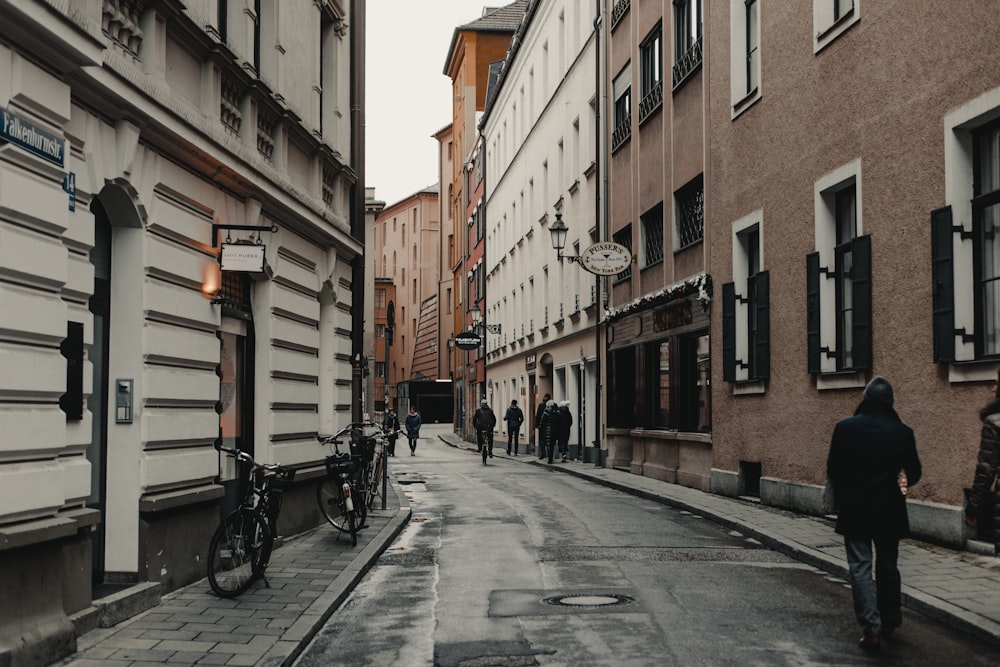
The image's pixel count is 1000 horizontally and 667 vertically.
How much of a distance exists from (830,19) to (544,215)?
74.1ft

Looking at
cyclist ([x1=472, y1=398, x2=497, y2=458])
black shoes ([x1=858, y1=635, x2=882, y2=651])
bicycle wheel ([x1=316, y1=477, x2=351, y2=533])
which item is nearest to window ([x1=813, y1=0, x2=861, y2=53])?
bicycle wheel ([x1=316, y1=477, x2=351, y2=533])

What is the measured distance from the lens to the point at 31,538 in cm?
671

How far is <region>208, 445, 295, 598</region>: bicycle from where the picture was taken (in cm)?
923

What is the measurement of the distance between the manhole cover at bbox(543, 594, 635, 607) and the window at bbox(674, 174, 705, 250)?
12.1 meters

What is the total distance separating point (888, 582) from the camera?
7543mm

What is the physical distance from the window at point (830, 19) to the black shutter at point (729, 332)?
4.50 metres

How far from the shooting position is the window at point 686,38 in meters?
21.0

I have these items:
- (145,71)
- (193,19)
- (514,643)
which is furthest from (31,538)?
(193,19)

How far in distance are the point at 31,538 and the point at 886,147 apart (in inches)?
399

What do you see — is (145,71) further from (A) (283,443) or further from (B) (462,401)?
(B) (462,401)

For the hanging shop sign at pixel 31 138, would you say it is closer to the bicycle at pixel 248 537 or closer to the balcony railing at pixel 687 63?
the bicycle at pixel 248 537

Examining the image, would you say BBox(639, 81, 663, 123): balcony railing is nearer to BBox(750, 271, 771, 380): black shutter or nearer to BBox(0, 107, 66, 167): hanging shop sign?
BBox(750, 271, 771, 380): black shutter

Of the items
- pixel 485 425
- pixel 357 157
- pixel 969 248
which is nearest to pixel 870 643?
pixel 969 248

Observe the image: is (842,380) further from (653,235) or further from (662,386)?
(653,235)
